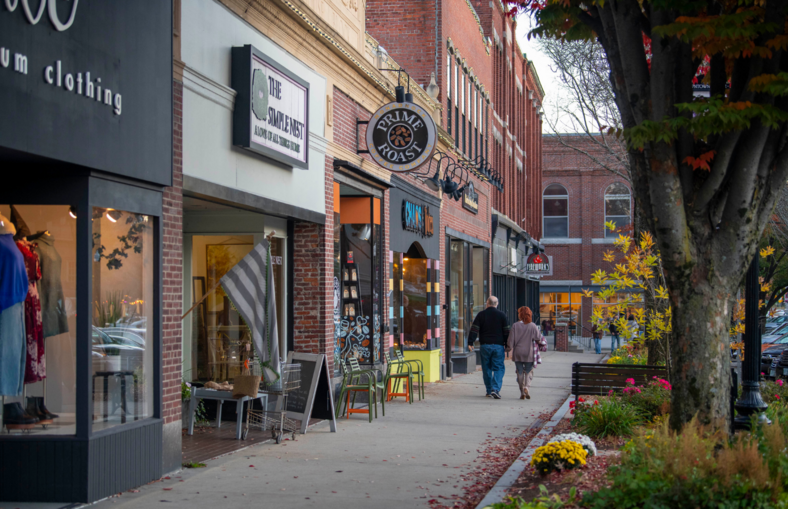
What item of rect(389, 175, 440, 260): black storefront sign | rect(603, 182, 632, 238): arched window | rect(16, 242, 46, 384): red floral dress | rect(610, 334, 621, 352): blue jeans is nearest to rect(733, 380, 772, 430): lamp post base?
rect(16, 242, 46, 384): red floral dress

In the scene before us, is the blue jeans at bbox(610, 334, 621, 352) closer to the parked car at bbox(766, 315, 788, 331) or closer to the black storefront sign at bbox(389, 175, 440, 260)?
the parked car at bbox(766, 315, 788, 331)

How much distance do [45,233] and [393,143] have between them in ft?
26.0

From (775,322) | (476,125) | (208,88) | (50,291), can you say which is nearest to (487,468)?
(50,291)

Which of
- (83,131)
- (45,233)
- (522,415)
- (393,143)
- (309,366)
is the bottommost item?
(522,415)

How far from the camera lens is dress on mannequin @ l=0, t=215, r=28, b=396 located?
22.5 feet

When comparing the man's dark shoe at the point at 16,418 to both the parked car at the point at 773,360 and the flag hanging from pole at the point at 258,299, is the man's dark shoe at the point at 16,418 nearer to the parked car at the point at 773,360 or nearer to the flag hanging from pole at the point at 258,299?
the flag hanging from pole at the point at 258,299

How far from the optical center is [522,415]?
1368 centimetres

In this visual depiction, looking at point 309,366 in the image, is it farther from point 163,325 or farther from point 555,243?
point 555,243

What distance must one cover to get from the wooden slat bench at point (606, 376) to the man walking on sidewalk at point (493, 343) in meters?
3.85

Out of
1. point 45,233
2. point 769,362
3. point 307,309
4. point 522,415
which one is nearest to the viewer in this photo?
point 45,233

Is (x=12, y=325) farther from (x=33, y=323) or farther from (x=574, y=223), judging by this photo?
(x=574, y=223)

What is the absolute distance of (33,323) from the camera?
720 cm

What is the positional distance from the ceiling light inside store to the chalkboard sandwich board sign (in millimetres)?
3987

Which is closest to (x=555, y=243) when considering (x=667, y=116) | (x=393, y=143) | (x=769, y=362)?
(x=769, y=362)
